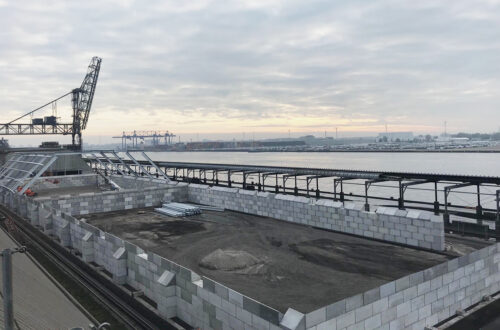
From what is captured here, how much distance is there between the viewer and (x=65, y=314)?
16.9 meters

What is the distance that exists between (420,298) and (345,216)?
921 centimetres

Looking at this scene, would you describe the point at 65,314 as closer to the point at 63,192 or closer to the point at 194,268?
the point at 194,268

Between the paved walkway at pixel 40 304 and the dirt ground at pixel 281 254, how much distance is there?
5.08 m

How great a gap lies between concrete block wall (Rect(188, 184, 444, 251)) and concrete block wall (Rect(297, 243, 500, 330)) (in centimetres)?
239

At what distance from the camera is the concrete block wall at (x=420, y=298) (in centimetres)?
1202

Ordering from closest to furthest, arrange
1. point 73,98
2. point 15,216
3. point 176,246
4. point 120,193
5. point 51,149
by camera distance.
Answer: point 176,246 → point 120,193 → point 15,216 → point 51,149 → point 73,98

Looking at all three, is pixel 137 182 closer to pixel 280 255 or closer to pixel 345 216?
pixel 345 216

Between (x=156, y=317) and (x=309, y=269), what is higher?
(x=309, y=269)

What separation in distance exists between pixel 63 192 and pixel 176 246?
30.1 metres

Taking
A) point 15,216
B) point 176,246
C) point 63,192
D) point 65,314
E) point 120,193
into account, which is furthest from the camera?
point 63,192

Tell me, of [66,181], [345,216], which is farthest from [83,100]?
[345,216]

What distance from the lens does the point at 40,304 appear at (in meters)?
17.8

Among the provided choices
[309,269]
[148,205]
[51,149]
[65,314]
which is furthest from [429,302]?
[51,149]

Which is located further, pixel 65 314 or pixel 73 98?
pixel 73 98
